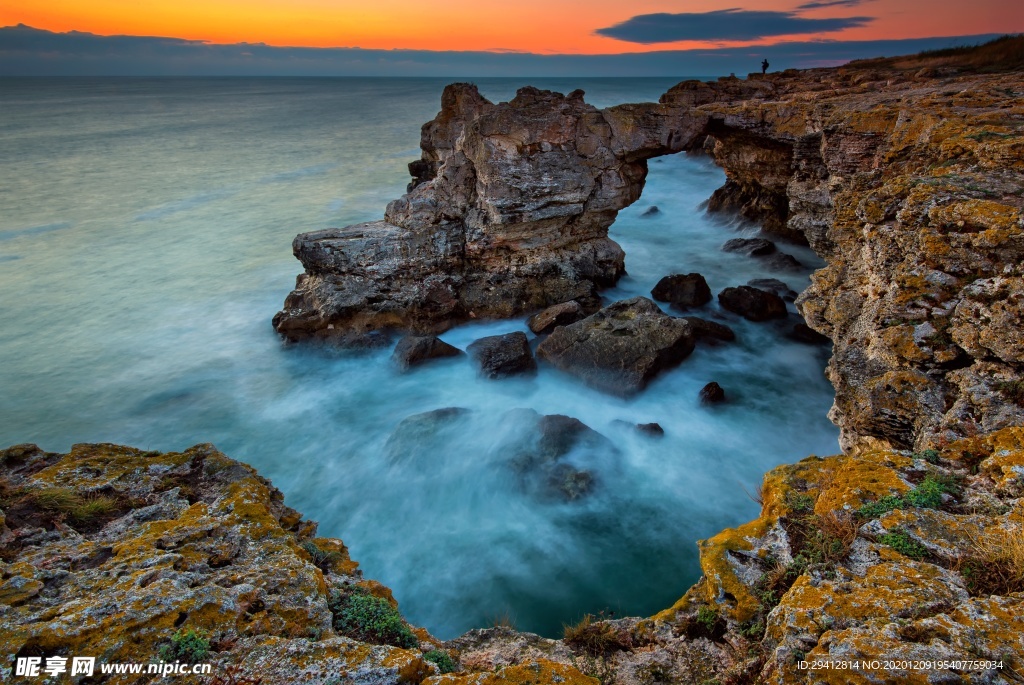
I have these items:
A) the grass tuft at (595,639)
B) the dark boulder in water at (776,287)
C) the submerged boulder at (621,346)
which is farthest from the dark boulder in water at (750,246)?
the grass tuft at (595,639)

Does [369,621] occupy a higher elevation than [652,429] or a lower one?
higher

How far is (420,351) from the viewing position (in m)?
14.8

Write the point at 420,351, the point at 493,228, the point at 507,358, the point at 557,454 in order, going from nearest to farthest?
the point at 557,454 → the point at 507,358 → the point at 420,351 → the point at 493,228

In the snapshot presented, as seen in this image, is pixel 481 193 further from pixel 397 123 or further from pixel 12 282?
pixel 397 123

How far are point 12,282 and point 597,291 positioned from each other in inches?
869

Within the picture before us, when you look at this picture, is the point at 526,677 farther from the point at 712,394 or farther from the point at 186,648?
the point at 712,394

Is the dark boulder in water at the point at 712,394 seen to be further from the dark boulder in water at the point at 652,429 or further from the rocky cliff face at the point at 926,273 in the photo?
the rocky cliff face at the point at 926,273

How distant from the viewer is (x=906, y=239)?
25.5ft

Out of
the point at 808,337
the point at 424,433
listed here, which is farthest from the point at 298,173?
the point at 808,337

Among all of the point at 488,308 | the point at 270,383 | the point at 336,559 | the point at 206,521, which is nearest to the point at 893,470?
the point at 336,559

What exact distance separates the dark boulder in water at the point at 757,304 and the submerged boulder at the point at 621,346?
9.28 feet

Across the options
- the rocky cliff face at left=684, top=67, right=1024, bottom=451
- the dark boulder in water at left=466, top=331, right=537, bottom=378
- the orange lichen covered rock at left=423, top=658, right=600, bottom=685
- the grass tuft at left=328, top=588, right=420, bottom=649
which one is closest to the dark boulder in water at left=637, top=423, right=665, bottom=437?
the dark boulder in water at left=466, top=331, right=537, bottom=378

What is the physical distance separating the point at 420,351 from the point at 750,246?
14.1m

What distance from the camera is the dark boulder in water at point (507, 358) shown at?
14086 millimetres
